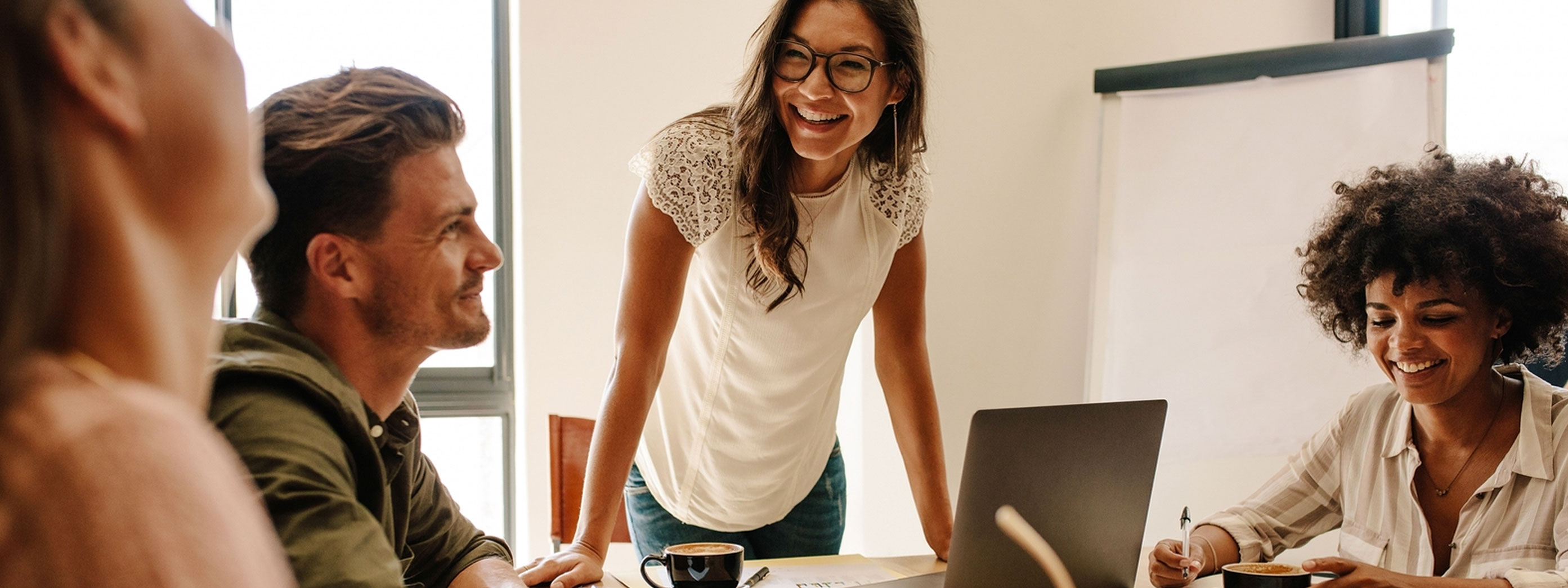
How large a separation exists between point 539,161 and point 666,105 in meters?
0.45

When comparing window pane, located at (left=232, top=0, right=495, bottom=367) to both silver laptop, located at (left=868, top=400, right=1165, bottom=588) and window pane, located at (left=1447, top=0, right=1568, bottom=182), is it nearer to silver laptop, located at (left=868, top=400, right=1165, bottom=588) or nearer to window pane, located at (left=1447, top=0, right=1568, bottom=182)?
silver laptop, located at (left=868, top=400, right=1165, bottom=588)

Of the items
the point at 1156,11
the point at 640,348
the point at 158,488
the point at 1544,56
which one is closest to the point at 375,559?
the point at 158,488

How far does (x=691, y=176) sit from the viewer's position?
1.66m

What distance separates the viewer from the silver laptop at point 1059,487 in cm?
129

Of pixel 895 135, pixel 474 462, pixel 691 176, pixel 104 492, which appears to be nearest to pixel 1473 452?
pixel 895 135

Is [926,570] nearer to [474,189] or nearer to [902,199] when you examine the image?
[902,199]

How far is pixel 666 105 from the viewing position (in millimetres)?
3750

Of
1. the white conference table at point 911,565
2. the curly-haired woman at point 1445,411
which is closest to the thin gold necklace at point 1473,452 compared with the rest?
the curly-haired woman at point 1445,411

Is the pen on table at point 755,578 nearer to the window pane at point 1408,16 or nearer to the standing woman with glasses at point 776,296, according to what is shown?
the standing woman with glasses at point 776,296

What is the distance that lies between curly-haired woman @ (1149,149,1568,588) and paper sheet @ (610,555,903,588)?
396 millimetres

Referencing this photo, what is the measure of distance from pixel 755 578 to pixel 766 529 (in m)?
0.33

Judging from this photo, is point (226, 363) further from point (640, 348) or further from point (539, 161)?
point (539, 161)

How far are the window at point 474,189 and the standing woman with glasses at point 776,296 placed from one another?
2.06 metres

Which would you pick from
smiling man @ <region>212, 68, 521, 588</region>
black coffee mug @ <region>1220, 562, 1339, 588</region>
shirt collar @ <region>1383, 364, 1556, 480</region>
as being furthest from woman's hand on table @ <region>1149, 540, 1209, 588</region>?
smiling man @ <region>212, 68, 521, 588</region>
